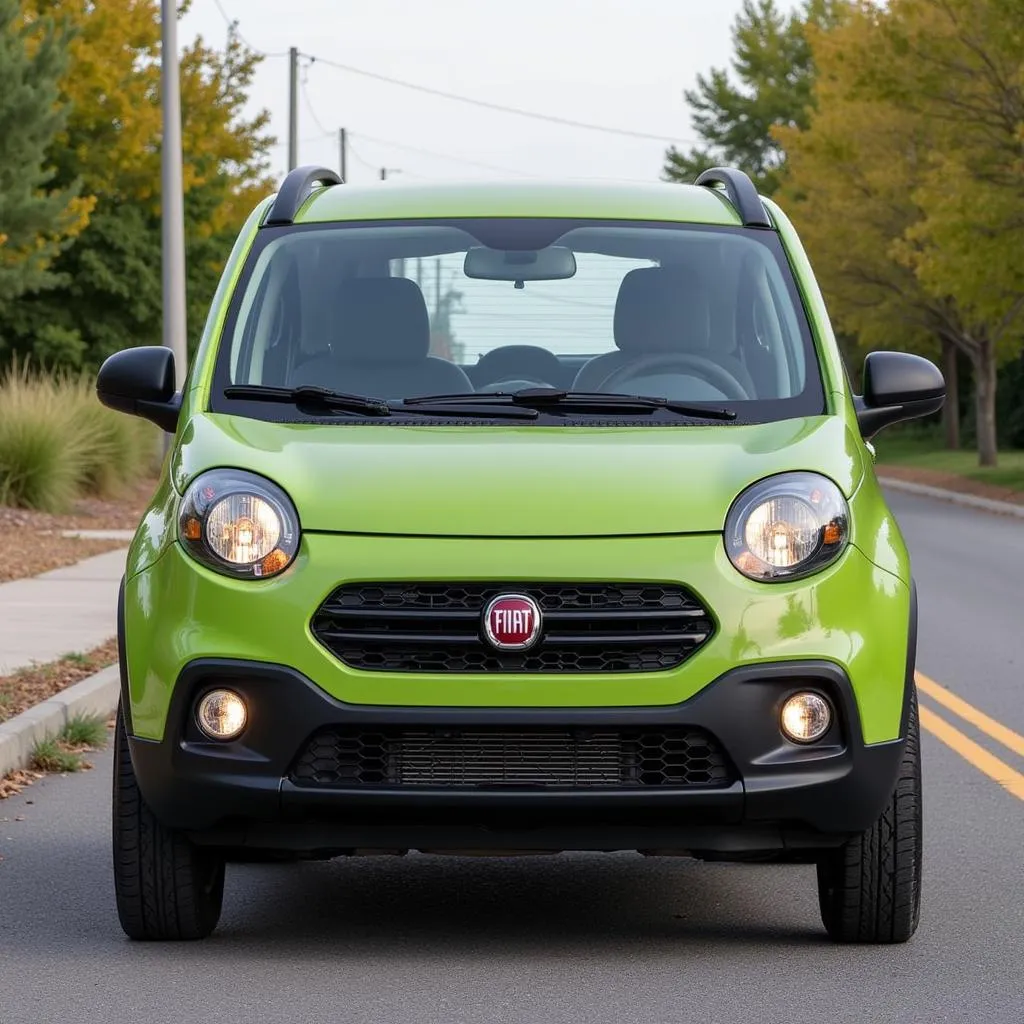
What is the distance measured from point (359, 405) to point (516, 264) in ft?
3.20

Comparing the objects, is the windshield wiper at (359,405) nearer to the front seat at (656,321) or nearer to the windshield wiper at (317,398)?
the windshield wiper at (317,398)

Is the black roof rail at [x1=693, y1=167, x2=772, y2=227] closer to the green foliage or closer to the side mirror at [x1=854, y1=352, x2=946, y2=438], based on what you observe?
the side mirror at [x1=854, y1=352, x2=946, y2=438]

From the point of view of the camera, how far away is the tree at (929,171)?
32394 mm

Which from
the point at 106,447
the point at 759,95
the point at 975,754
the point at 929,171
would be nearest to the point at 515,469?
the point at 975,754

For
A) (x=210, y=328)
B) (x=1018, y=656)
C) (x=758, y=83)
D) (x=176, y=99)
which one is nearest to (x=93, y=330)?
(x=176, y=99)

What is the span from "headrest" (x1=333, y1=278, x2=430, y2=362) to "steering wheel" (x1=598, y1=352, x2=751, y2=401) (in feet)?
1.82

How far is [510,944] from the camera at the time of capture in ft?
19.5

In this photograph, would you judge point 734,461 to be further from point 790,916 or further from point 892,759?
point 790,916

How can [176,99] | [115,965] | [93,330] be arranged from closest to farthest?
[115,965] < [176,99] < [93,330]

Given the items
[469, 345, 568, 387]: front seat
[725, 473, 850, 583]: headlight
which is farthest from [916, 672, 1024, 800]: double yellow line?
[725, 473, 850, 583]: headlight

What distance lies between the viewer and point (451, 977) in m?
5.55

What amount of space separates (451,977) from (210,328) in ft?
6.37

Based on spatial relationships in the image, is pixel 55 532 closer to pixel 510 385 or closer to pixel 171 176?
pixel 171 176

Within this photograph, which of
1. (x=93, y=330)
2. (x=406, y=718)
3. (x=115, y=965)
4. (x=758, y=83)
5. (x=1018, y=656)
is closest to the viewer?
(x=406, y=718)
